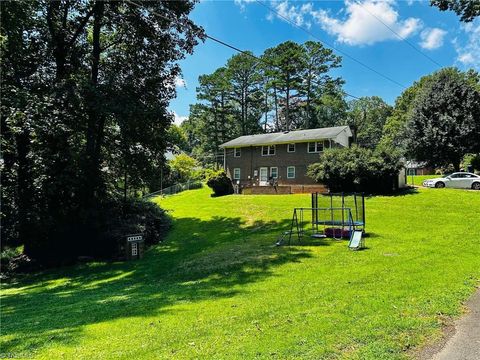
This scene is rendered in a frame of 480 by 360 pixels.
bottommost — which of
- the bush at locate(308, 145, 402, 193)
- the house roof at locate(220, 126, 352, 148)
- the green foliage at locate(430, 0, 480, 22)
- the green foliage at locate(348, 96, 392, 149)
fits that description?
the bush at locate(308, 145, 402, 193)

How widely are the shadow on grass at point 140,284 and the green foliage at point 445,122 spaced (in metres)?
22.1

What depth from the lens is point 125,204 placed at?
21.4 metres

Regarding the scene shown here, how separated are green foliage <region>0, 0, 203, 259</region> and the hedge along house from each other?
17.5 metres

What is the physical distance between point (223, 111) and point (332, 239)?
53.7 m

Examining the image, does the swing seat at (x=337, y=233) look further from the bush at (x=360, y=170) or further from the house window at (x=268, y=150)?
the house window at (x=268, y=150)

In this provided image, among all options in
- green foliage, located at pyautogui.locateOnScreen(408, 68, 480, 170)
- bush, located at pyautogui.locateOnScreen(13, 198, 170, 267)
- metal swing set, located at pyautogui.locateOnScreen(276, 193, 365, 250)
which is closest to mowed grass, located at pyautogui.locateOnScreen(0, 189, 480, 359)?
metal swing set, located at pyautogui.locateOnScreen(276, 193, 365, 250)

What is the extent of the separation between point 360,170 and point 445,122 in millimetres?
13456

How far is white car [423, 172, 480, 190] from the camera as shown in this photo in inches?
1071

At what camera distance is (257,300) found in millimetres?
7219

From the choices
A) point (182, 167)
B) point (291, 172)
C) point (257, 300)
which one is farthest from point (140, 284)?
point (182, 167)

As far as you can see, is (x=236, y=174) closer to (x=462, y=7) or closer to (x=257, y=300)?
(x=462, y=7)

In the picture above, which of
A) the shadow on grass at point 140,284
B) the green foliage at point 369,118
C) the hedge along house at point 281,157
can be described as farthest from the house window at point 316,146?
the green foliage at point 369,118

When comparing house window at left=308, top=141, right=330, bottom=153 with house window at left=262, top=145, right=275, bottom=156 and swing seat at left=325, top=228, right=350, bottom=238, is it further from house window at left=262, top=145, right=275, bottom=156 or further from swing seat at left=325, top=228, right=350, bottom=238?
swing seat at left=325, top=228, right=350, bottom=238

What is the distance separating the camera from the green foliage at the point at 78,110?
16125 millimetres
